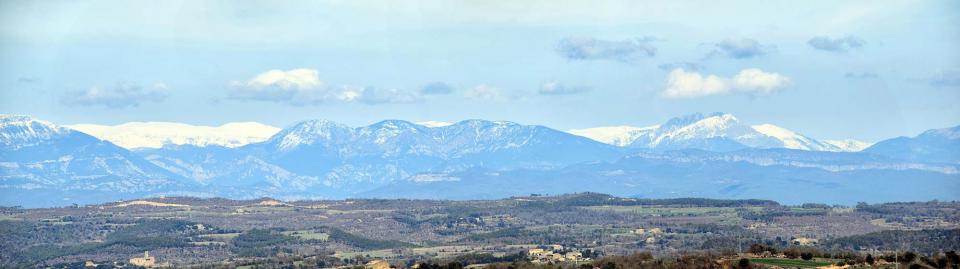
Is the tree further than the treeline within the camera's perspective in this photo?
No

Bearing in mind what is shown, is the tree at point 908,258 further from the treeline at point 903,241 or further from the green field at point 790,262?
the treeline at point 903,241

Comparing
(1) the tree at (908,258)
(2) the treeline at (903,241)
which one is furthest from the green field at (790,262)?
(2) the treeline at (903,241)

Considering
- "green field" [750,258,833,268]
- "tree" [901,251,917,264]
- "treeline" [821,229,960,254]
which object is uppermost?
"treeline" [821,229,960,254]

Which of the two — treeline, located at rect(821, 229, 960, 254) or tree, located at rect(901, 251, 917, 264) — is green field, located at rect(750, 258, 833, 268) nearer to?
tree, located at rect(901, 251, 917, 264)

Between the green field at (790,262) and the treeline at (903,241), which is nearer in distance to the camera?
the green field at (790,262)

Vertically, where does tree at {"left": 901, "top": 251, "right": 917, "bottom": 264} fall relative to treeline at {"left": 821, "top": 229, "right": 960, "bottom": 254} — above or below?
below

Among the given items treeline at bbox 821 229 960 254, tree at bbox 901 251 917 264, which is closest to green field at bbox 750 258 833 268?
tree at bbox 901 251 917 264

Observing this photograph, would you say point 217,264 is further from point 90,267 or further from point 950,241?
point 950,241

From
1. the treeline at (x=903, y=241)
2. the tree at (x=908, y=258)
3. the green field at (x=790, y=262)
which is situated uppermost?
the treeline at (x=903, y=241)

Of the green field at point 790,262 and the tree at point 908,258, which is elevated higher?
the tree at point 908,258

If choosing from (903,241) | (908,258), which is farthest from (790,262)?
(903,241)

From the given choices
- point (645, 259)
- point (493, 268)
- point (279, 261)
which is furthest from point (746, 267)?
point (279, 261)

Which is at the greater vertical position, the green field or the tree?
the tree

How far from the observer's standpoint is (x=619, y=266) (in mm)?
105438
